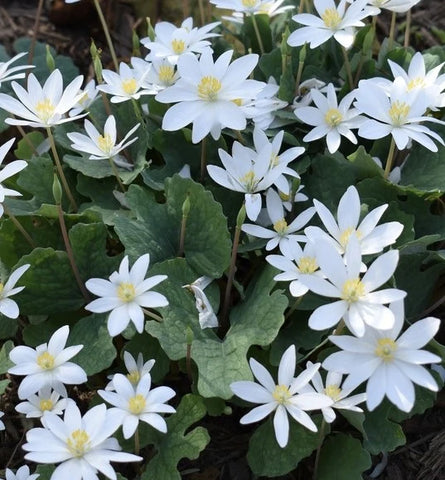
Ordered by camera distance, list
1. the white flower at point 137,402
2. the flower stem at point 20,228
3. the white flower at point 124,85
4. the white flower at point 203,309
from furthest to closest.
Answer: the white flower at point 124,85
the flower stem at point 20,228
the white flower at point 203,309
the white flower at point 137,402

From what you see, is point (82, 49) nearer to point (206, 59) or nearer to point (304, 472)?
point (206, 59)

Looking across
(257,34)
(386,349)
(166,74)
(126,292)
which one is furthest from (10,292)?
(257,34)

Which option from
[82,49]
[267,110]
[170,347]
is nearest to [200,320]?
[170,347]

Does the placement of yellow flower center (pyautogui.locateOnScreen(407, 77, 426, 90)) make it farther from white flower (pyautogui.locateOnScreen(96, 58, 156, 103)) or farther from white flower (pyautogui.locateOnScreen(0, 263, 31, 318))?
white flower (pyautogui.locateOnScreen(0, 263, 31, 318))

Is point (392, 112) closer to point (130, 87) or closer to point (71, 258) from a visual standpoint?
point (130, 87)

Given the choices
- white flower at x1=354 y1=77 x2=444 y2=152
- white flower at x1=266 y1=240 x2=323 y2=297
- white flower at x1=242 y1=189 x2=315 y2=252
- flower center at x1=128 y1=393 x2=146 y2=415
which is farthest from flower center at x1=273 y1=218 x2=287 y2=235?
flower center at x1=128 y1=393 x2=146 y2=415

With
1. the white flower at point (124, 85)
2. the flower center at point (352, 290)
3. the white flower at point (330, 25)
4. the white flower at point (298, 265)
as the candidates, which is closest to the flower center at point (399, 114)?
the white flower at point (330, 25)

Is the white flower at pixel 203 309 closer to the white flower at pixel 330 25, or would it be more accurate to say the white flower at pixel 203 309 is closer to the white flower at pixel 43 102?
the white flower at pixel 43 102
